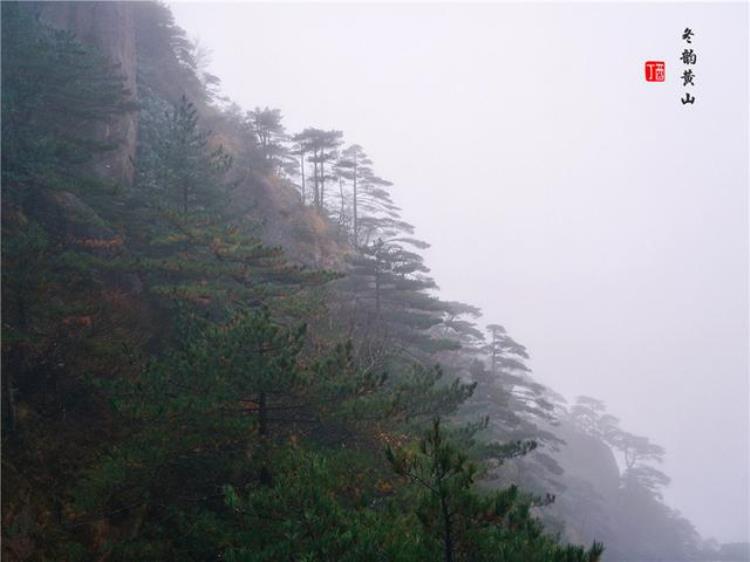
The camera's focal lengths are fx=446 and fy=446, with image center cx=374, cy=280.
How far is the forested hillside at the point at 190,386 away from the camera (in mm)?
5461

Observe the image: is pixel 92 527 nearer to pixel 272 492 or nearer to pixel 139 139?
pixel 272 492

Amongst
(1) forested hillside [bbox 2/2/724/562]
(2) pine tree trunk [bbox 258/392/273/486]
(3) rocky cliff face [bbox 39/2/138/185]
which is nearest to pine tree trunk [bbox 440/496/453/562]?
(1) forested hillside [bbox 2/2/724/562]

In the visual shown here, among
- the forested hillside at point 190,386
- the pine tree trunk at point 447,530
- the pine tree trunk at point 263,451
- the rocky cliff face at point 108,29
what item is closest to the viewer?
the pine tree trunk at point 447,530

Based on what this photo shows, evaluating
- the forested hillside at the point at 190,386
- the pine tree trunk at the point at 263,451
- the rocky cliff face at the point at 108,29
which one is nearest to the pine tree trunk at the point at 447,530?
the forested hillside at the point at 190,386

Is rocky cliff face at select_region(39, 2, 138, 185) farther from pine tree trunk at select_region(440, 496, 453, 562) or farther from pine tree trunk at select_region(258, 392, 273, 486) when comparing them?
pine tree trunk at select_region(440, 496, 453, 562)

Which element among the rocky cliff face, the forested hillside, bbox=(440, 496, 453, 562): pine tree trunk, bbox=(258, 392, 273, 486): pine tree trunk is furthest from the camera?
the rocky cliff face

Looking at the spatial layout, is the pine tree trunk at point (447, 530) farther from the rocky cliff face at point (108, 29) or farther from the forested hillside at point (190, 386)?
the rocky cliff face at point (108, 29)

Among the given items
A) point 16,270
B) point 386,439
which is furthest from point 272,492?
point 16,270

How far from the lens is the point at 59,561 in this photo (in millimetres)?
7043

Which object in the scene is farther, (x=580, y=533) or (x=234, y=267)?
(x=580, y=533)

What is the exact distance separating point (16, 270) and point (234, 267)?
4454mm

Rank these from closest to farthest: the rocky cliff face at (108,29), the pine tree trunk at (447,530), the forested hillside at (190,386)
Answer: the pine tree trunk at (447,530) < the forested hillside at (190,386) < the rocky cliff face at (108,29)

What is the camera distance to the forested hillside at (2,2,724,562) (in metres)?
5.46

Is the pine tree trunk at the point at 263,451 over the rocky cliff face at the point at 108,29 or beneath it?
beneath
